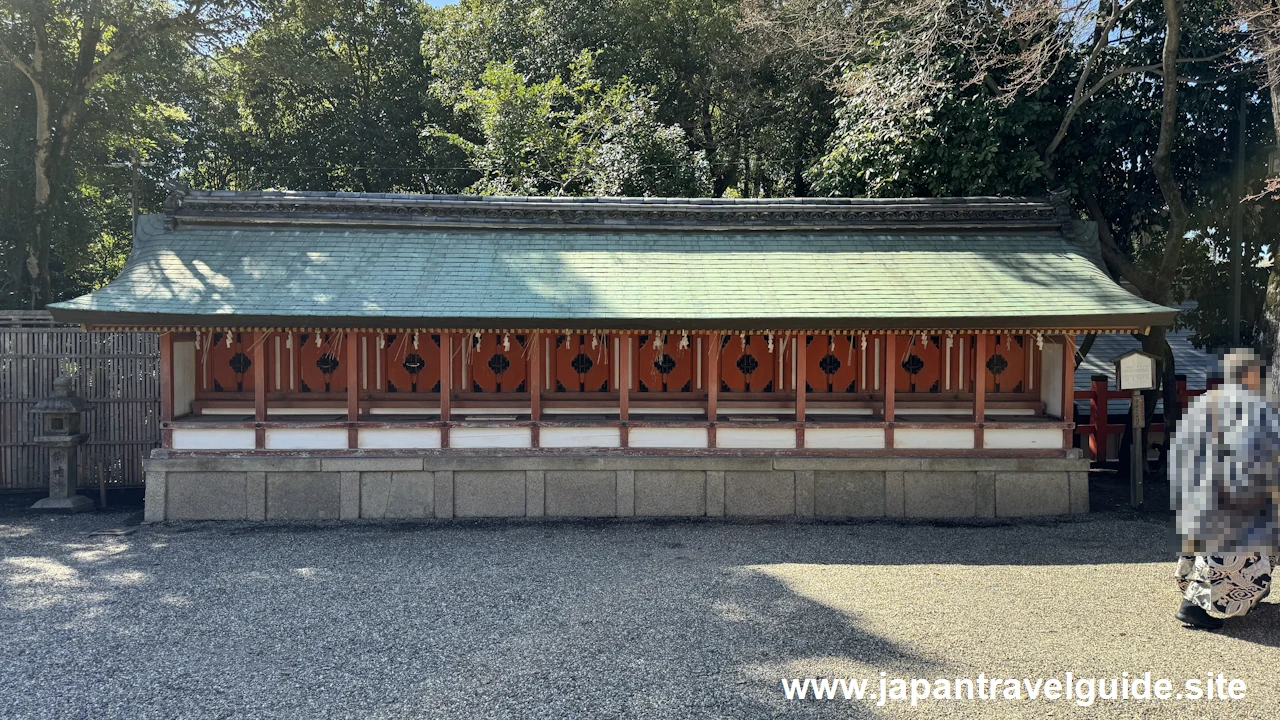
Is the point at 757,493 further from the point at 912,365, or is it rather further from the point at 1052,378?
the point at 1052,378

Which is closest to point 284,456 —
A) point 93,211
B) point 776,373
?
point 776,373

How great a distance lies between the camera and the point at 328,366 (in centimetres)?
1227

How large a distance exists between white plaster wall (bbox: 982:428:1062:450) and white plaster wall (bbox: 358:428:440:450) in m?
8.27

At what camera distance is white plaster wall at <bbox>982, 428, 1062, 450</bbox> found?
37.7ft

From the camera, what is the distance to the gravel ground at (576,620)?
5848 mm

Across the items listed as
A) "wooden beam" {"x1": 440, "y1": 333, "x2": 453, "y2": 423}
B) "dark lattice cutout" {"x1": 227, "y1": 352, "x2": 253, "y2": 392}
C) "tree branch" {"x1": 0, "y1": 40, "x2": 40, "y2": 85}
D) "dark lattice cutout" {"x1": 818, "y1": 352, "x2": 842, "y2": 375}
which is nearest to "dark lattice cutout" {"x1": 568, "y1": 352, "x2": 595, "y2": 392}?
"wooden beam" {"x1": 440, "y1": 333, "x2": 453, "y2": 423}

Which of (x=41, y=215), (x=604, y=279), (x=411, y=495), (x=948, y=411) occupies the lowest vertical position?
(x=411, y=495)

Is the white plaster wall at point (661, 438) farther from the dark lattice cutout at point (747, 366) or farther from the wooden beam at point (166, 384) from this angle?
the wooden beam at point (166, 384)

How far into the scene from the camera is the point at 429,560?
368 inches

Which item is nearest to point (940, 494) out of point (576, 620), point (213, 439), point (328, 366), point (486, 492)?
point (576, 620)

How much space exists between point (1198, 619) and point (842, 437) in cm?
503

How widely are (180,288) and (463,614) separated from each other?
6723mm

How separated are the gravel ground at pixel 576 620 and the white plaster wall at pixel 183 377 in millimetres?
1854

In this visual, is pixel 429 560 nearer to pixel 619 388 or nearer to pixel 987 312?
pixel 619 388
